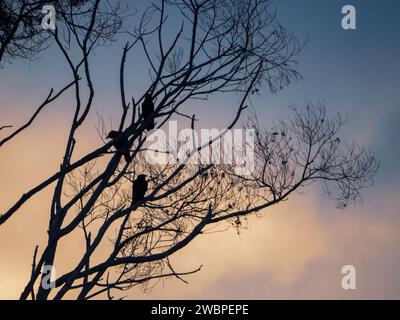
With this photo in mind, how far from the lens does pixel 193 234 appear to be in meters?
6.10

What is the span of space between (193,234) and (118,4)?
3043 millimetres

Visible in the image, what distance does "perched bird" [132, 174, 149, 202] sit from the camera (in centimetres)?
840

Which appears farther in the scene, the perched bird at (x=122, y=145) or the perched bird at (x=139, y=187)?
the perched bird at (x=139, y=187)

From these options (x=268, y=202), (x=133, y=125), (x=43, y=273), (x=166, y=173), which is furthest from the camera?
(x=166, y=173)

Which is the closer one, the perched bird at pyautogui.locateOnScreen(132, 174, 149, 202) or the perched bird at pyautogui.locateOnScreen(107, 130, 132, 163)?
the perched bird at pyautogui.locateOnScreen(107, 130, 132, 163)

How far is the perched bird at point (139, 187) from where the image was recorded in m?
8.40

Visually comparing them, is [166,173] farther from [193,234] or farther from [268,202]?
[193,234]

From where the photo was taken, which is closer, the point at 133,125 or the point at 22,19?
the point at 133,125

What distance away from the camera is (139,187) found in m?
8.51

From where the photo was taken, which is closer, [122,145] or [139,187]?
[122,145]

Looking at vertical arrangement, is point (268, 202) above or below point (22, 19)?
below

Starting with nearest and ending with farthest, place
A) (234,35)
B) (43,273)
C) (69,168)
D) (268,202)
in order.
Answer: (69,168) → (43,273) → (234,35) → (268,202)
